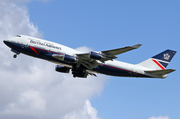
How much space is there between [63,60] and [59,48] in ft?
8.05

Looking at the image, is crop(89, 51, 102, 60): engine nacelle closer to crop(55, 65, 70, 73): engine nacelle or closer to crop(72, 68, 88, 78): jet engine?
crop(72, 68, 88, 78): jet engine

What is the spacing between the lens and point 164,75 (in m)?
45.1

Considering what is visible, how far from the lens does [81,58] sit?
40.7 m

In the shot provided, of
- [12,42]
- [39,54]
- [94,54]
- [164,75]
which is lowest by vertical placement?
[164,75]

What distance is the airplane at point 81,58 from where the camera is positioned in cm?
3897

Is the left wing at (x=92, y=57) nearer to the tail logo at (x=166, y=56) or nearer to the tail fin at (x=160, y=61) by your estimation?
the tail fin at (x=160, y=61)

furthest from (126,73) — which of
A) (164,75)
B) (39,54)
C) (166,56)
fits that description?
(39,54)

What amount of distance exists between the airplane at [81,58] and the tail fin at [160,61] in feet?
3.76

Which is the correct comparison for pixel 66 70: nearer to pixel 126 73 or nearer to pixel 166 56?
pixel 126 73

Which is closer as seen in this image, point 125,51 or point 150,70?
point 125,51

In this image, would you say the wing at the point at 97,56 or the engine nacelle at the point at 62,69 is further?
the engine nacelle at the point at 62,69

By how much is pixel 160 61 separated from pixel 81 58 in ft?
52.4

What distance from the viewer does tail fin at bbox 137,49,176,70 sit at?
1874 inches

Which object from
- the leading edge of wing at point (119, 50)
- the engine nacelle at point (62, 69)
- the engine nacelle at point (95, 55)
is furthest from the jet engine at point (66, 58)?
the engine nacelle at point (62, 69)
